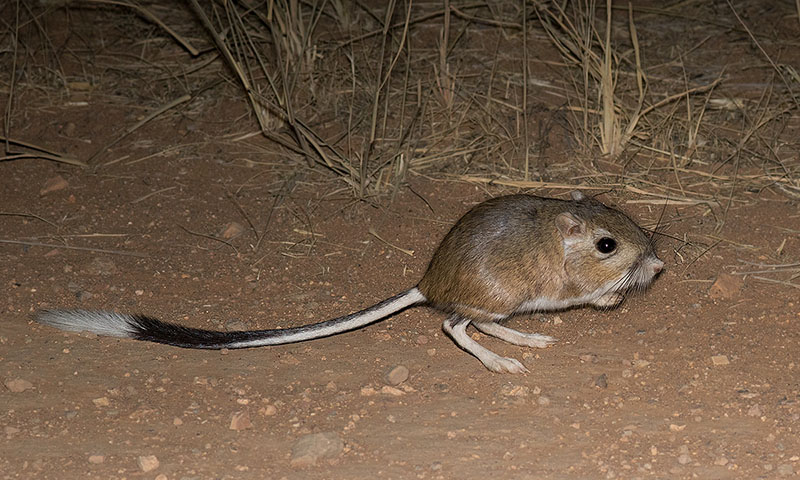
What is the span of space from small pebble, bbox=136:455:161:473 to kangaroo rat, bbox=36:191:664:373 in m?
0.75

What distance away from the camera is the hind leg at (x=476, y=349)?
4.04 meters

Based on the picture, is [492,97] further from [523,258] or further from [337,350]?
[337,350]

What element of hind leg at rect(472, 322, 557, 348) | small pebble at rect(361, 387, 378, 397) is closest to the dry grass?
hind leg at rect(472, 322, 557, 348)

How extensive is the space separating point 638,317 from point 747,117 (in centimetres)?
225

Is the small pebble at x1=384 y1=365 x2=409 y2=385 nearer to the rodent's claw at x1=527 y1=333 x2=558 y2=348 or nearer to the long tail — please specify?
the long tail

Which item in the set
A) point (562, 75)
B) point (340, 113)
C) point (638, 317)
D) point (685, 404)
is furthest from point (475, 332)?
point (562, 75)

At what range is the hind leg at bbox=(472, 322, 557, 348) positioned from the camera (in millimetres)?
4285

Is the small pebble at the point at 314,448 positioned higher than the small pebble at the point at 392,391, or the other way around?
the small pebble at the point at 314,448

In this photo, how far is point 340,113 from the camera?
21.1ft

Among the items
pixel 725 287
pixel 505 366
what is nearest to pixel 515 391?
pixel 505 366

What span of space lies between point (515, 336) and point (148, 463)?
1729mm

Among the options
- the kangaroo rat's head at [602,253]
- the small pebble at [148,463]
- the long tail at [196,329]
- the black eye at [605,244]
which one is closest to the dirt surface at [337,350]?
the small pebble at [148,463]

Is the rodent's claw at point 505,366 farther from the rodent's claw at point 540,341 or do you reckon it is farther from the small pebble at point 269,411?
the small pebble at point 269,411

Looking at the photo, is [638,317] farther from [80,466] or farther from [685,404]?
[80,466]
